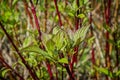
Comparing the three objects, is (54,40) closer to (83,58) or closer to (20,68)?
(83,58)

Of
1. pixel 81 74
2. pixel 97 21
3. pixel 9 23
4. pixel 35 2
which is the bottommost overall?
pixel 81 74

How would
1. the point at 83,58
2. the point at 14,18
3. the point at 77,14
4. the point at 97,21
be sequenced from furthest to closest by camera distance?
the point at 97,21 → the point at 83,58 → the point at 14,18 → the point at 77,14

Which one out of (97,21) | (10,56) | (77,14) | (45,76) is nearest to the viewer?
(77,14)

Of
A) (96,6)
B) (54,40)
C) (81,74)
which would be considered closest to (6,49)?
(81,74)

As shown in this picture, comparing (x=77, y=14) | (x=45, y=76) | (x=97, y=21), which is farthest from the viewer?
(x=97, y=21)

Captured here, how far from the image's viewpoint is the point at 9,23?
1.27 meters

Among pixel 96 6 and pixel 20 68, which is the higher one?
pixel 96 6

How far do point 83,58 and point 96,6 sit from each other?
54cm

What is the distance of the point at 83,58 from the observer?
1755mm

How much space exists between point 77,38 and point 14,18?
637mm

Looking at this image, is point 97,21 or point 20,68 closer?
point 20,68

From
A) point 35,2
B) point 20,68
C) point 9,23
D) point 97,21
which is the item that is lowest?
point 20,68

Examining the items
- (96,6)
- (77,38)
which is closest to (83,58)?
(96,6)

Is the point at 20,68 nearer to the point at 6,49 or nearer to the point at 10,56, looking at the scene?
the point at 10,56
